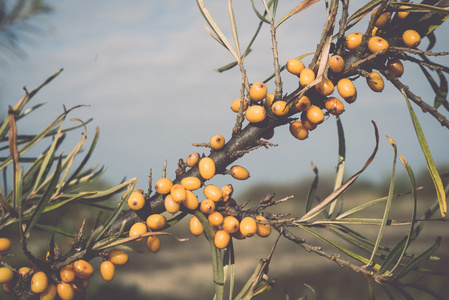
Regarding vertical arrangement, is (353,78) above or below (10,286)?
above

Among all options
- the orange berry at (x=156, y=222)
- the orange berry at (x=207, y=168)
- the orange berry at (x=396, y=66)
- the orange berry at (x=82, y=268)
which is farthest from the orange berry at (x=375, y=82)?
the orange berry at (x=82, y=268)

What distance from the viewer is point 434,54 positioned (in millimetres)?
458

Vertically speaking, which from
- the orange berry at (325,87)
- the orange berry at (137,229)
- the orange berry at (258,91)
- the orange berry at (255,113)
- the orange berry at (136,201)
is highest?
the orange berry at (325,87)

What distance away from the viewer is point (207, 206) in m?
0.50

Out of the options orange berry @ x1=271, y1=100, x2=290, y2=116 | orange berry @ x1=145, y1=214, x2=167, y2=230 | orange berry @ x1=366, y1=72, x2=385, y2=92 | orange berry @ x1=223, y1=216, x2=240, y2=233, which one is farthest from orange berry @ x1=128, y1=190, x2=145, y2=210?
orange berry @ x1=366, y1=72, x2=385, y2=92

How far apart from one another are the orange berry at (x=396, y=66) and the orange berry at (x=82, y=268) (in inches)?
20.6

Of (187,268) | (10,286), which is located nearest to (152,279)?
(187,268)

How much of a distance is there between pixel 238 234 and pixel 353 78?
0.29 meters

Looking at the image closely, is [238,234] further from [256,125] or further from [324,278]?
[324,278]

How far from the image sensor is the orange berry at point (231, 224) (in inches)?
19.6

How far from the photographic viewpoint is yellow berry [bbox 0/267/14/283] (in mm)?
515

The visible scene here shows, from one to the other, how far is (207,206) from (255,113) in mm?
147

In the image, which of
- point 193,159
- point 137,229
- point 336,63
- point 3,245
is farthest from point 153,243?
point 336,63

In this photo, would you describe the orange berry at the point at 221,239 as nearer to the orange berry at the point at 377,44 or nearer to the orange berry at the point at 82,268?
the orange berry at the point at 82,268
